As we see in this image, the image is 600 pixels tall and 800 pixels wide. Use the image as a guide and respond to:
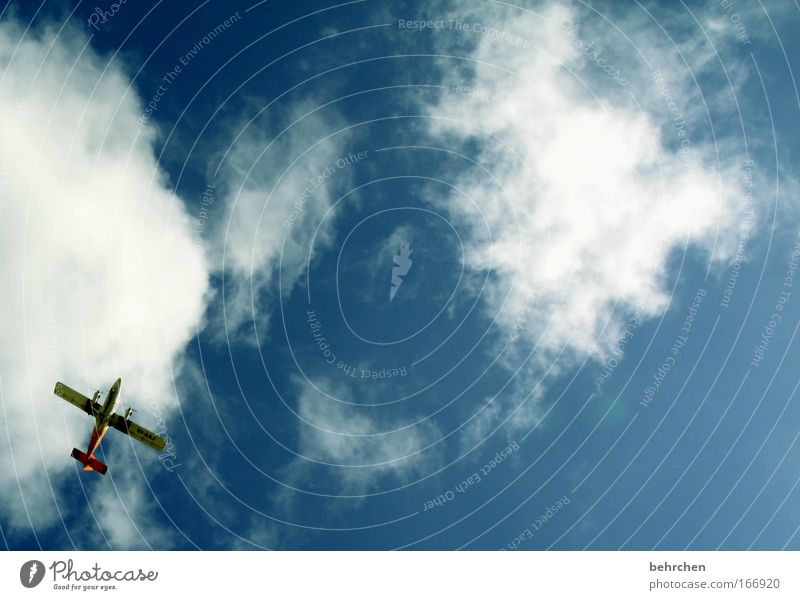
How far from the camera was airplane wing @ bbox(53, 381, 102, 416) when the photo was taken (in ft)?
190

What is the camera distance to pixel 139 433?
5819 centimetres

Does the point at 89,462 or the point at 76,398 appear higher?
the point at 76,398

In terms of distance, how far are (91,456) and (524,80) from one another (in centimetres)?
5486

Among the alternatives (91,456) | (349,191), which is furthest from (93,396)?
(349,191)

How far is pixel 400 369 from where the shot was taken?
5347 centimetres

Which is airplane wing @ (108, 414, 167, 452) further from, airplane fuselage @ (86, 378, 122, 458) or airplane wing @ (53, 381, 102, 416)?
airplane wing @ (53, 381, 102, 416)

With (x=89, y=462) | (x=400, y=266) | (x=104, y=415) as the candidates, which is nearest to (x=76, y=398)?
(x=104, y=415)

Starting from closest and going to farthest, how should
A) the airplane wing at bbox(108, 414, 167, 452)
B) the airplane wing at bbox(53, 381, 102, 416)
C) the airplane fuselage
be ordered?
1. the airplane fuselage
2. the airplane wing at bbox(53, 381, 102, 416)
3. the airplane wing at bbox(108, 414, 167, 452)
